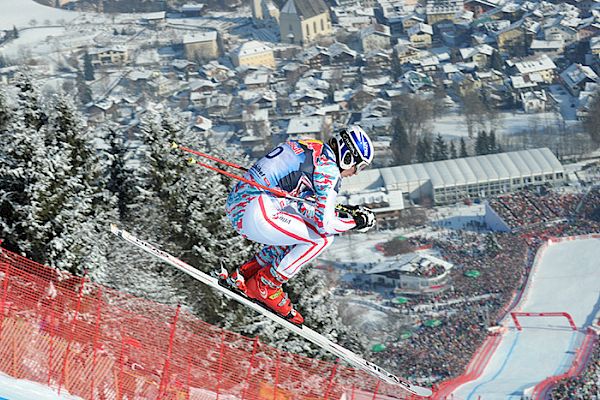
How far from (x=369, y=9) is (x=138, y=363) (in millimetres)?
77325

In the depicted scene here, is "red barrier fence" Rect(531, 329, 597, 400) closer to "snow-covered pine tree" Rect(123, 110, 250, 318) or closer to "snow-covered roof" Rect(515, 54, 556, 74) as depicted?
"snow-covered pine tree" Rect(123, 110, 250, 318)

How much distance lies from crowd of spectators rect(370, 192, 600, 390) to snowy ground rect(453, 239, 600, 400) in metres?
0.58

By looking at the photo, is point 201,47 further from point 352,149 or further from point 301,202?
point 352,149

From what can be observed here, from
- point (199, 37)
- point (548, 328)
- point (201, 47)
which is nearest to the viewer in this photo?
point (548, 328)

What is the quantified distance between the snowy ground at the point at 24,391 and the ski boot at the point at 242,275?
162 cm

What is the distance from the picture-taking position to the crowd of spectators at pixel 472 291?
71.1 feet

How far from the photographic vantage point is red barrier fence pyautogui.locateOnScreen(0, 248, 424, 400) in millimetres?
7727

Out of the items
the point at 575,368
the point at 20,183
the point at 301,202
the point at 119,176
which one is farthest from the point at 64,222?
the point at 575,368

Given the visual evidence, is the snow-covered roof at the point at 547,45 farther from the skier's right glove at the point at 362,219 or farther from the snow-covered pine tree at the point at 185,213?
the skier's right glove at the point at 362,219

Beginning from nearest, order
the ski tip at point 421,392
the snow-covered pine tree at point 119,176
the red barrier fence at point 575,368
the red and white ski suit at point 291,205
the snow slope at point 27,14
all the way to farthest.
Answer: the red and white ski suit at point 291,205 → the ski tip at point 421,392 → the snow-covered pine tree at point 119,176 → the red barrier fence at point 575,368 → the snow slope at point 27,14

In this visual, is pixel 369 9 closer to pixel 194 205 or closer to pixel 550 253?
pixel 550 253

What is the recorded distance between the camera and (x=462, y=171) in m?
43.8

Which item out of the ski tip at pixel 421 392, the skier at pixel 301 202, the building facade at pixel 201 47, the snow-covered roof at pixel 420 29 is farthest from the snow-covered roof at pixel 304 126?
the skier at pixel 301 202

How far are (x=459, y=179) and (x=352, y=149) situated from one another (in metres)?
37.0
